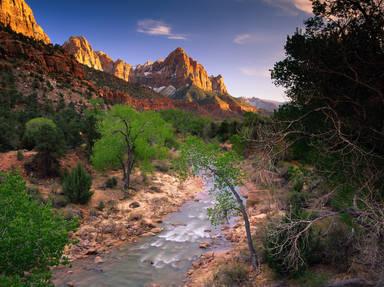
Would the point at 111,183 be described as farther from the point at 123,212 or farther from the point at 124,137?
the point at 123,212

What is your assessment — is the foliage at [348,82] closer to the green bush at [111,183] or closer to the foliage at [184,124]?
the green bush at [111,183]

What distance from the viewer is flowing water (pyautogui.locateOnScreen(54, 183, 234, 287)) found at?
46.8 ft

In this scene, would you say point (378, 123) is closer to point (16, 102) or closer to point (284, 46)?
point (284, 46)

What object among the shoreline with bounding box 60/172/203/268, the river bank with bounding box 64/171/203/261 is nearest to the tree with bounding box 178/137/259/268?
the river bank with bounding box 64/171/203/261

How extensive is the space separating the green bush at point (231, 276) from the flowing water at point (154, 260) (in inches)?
82.8

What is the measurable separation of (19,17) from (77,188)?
141011mm

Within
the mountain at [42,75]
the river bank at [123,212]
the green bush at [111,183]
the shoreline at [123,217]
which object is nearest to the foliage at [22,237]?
the shoreline at [123,217]

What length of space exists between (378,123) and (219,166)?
7.00 m

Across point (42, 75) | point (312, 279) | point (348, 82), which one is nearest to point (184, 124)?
point (42, 75)

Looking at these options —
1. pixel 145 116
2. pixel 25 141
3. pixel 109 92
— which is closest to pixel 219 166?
pixel 145 116

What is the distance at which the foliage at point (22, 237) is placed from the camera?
781 centimetres

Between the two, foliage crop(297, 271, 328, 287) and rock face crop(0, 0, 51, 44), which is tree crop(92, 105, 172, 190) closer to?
foliage crop(297, 271, 328, 287)

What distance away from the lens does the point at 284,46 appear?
36.3ft

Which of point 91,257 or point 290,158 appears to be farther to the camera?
point 290,158
